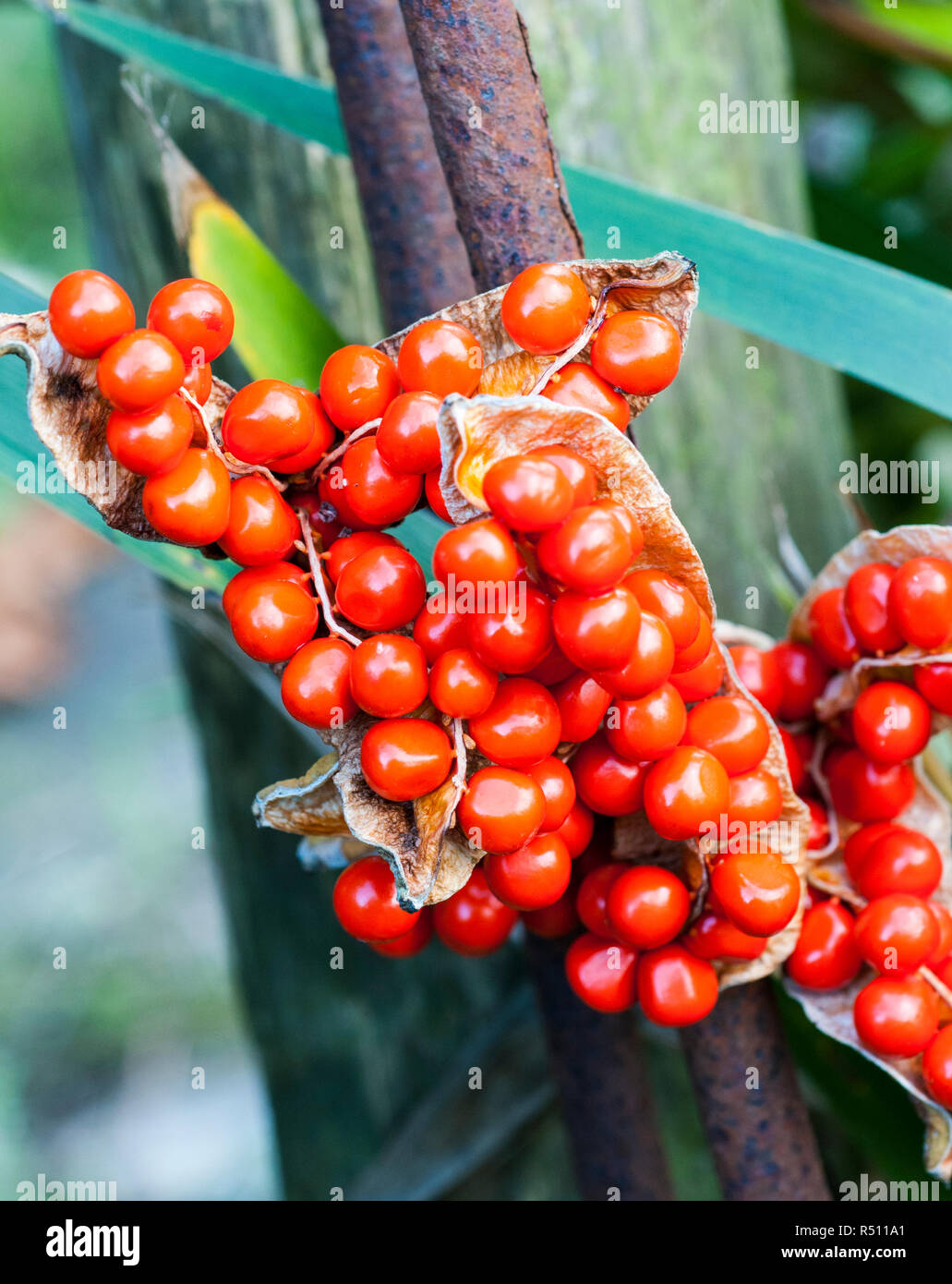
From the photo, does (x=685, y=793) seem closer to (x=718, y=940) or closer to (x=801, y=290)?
(x=718, y=940)

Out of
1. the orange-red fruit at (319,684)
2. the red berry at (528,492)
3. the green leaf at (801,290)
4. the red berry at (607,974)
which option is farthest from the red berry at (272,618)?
the green leaf at (801,290)

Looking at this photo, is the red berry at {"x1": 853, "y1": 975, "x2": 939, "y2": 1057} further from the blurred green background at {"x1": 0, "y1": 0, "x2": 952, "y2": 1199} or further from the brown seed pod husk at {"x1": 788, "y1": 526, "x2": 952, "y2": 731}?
the blurred green background at {"x1": 0, "y1": 0, "x2": 952, "y2": 1199}

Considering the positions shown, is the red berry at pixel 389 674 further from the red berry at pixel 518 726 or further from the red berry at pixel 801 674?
the red berry at pixel 801 674

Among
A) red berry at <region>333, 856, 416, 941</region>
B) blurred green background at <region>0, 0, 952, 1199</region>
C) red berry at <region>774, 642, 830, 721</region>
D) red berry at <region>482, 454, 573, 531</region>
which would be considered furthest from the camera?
blurred green background at <region>0, 0, 952, 1199</region>

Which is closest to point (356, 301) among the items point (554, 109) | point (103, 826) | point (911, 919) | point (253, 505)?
point (554, 109)

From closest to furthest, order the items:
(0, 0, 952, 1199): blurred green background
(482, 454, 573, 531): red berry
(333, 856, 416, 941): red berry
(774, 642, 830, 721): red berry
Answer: (482, 454, 573, 531): red berry → (333, 856, 416, 941): red berry → (774, 642, 830, 721): red berry → (0, 0, 952, 1199): blurred green background

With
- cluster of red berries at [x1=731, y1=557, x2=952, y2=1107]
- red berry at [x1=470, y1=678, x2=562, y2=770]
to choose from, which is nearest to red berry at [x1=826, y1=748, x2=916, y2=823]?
cluster of red berries at [x1=731, y1=557, x2=952, y2=1107]
